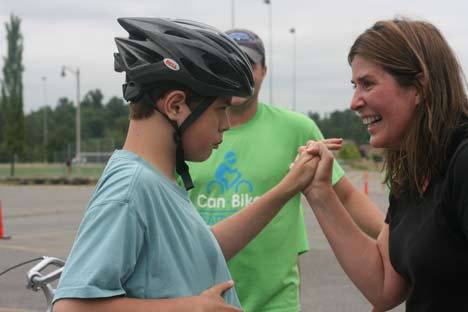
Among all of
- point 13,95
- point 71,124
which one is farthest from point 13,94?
point 71,124

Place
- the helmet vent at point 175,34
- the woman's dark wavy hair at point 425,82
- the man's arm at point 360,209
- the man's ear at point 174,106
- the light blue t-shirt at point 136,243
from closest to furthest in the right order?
the light blue t-shirt at point 136,243 < the man's ear at point 174,106 < the helmet vent at point 175,34 < the woman's dark wavy hair at point 425,82 < the man's arm at point 360,209

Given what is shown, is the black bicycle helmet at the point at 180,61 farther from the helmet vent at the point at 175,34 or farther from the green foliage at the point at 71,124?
the green foliage at the point at 71,124

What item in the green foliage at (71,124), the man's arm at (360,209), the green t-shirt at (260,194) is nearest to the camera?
the green t-shirt at (260,194)

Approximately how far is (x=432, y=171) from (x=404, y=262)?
338 millimetres

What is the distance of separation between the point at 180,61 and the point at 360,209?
173cm

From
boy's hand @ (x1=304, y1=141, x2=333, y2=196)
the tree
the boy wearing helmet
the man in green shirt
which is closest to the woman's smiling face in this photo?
boy's hand @ (x1=304, y1=141, x2=333, y2=196)

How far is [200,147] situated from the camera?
1.94 metres

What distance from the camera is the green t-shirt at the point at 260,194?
3.14 m

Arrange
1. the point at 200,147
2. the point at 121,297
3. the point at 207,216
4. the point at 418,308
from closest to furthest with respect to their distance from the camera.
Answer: the point at 121,297 < the point at 200,147 < the point at 418,308 < the point at 207,216

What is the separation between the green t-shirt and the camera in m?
3.14

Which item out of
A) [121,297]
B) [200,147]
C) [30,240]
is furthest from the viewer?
[30,240]

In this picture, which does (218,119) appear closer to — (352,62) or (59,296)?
(59,296)

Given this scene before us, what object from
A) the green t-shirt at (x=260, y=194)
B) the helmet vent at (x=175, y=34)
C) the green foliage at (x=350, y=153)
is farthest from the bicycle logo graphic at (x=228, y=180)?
the green foliage at (x=350, y=153)

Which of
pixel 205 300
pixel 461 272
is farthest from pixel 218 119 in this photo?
pixel 461 272
